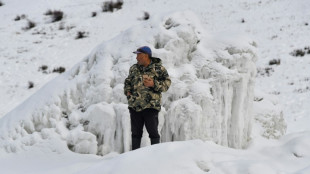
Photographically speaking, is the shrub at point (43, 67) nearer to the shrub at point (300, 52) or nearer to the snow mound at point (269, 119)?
the snow mound at point (269, 119)

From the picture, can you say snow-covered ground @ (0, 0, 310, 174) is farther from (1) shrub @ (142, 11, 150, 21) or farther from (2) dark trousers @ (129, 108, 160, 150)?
(2) dark trousers @ (129, 108, 160, 150)

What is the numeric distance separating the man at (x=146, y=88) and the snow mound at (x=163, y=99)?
2.09 feet

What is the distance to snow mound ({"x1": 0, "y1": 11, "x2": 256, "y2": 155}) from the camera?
5.21m

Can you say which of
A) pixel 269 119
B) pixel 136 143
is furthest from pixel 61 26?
pixel 136 143

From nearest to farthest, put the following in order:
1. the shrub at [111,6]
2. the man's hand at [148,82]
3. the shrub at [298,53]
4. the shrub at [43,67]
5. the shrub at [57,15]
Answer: the man's hand at [148,82]
the shrub at [43,67]
the shrub at [298,53]
the shrub at [57,15]
the shrub at [111,6]

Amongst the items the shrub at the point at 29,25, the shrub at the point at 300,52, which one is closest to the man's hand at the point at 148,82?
the shrub at the point at 300,52

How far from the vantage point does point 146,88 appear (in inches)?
175

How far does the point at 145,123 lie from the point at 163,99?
83 centimetres

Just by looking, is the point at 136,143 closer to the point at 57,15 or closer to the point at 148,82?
the point at 148,82

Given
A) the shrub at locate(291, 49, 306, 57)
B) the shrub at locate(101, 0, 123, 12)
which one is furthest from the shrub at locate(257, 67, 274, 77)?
the shrub at locate(101, 0, 123, 12)

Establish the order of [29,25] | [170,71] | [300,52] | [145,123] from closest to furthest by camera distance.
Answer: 1. [145,123]
2. [170,71]
3. [300,52]
4. [29,25]

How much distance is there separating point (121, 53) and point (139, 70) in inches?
51.6

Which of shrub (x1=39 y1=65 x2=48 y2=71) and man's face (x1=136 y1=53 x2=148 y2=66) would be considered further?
shrub (x1=39 y1=65 x2=48 y2=71)

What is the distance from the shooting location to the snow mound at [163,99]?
5207 millimetres
